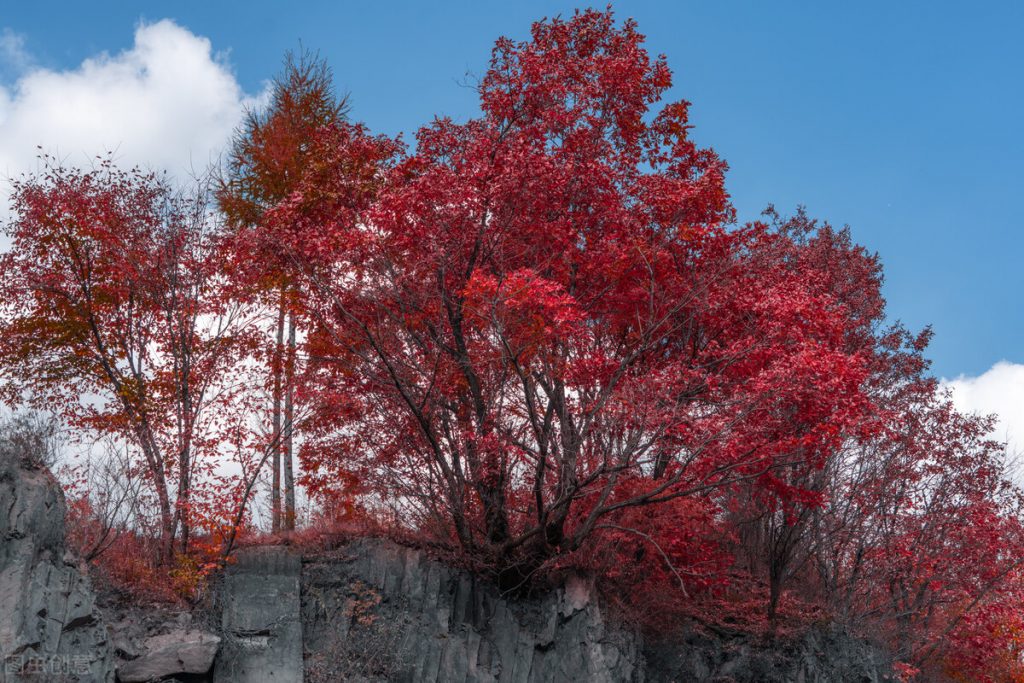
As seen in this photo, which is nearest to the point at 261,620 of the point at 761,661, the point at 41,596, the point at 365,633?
the point at 365,633

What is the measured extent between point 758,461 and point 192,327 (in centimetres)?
1211

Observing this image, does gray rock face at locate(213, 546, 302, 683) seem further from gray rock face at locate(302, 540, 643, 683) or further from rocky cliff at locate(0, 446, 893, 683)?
gray rock face at locate(302, 540, 643, 683)

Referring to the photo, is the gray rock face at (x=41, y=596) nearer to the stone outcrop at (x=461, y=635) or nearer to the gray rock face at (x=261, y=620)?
the gray rock face at (x=261, y=620)

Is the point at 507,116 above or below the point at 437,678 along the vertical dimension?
above

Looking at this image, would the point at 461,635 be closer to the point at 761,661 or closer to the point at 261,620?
the point at 261,620

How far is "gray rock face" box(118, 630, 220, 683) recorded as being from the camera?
15.3m

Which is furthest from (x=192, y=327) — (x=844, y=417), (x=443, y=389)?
(x=844, y=417)

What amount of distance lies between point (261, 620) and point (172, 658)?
178cm

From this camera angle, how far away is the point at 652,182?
18.2 m

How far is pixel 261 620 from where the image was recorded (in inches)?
666

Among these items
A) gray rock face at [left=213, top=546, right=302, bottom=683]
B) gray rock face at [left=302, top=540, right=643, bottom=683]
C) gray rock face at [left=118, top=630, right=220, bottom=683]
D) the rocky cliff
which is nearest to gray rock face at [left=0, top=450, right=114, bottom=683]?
the rocky cliff

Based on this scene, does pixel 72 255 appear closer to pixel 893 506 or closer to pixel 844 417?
pixel 844 417

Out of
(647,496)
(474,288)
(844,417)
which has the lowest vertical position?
(647,496)

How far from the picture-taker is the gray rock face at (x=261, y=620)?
16203 millimetres
